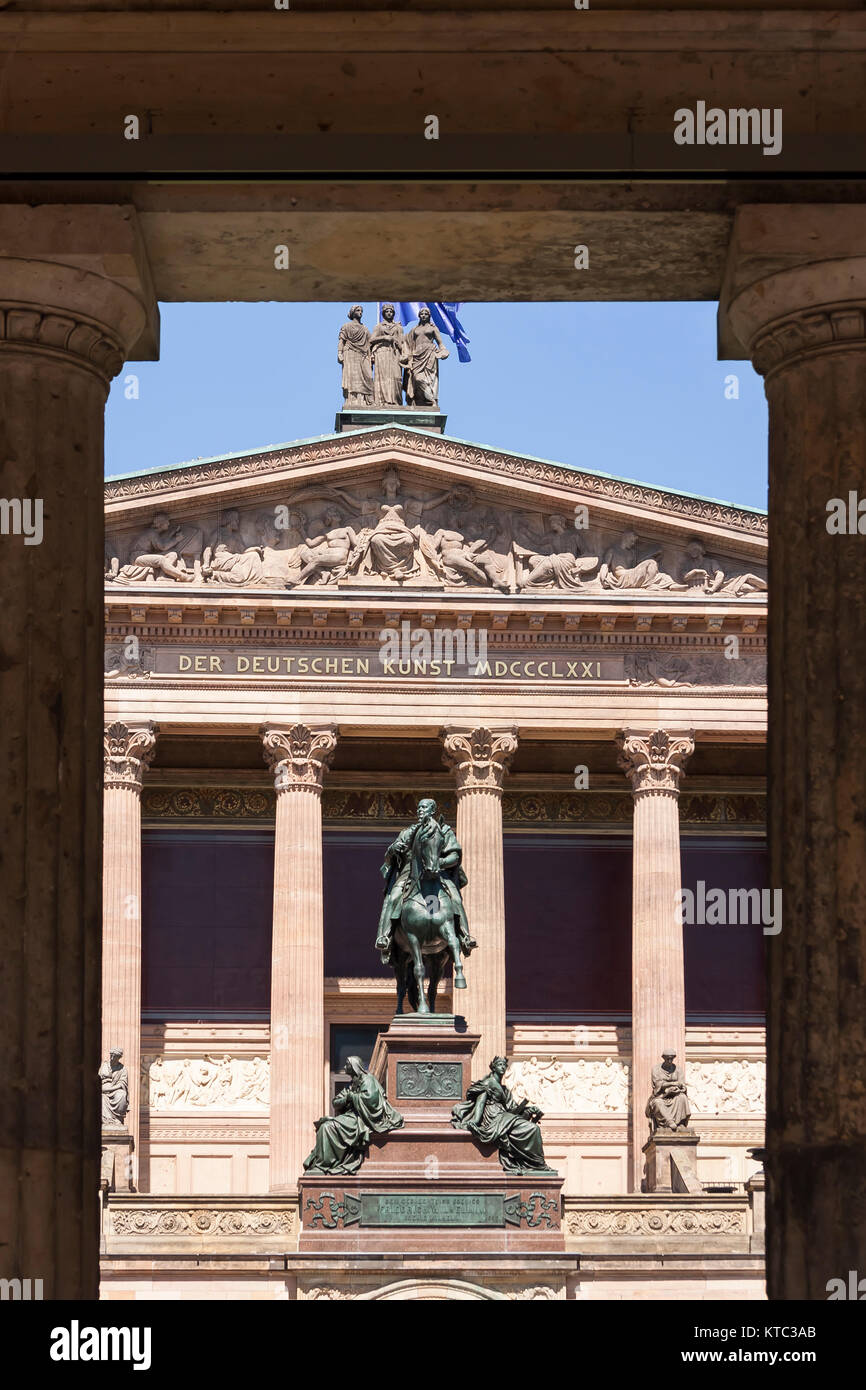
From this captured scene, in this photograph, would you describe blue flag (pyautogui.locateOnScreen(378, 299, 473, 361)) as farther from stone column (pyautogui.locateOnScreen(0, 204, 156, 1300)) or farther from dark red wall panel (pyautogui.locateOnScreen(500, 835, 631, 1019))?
stone column (pyautogui.locateOnScreen(0, 204, 156, 1300))

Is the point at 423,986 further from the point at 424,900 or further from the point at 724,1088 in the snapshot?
the point at 724,1088

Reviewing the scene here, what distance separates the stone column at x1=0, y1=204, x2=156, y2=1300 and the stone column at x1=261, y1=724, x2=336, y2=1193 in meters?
34.7

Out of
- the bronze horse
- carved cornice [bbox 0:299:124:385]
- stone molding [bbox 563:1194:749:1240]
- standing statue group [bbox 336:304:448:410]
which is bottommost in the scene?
stone molding [bbox 563:1194:749:1240]

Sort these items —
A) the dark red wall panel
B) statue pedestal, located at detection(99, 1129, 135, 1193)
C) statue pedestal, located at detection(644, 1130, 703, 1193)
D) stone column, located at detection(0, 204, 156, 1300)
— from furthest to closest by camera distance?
the dark red wall panel
statue pedestal, located at detection(644, 1130, 703, 1193)
statue pedestal, located at detection(99, 1129, 135, 1193)
stone column, located at detection(0, 204, 156, 1300)

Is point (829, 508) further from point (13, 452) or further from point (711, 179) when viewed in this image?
point (13, 452)

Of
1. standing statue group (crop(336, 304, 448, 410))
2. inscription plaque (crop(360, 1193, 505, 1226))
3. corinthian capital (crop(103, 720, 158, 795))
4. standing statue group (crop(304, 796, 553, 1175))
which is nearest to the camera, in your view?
inscription plaque (crop(360, 1193, 505, 1226))

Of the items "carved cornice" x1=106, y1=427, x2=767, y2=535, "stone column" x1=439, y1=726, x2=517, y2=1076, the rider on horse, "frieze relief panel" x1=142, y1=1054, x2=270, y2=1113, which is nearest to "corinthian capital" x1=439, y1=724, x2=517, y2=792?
"stone column" x1=439, y1=726, x2=517, y2=1076

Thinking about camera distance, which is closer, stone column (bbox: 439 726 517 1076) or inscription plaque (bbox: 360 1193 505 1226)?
inscription plaque (bbox: 360 1193 505 1226)

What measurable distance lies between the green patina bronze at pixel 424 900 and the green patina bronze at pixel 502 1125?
5.03 ft

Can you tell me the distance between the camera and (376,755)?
5244 cm

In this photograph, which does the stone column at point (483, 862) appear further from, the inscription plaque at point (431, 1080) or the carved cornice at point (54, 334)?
the carved cornice at point (54, 334)

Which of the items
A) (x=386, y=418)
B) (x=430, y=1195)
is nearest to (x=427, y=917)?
(x=430, y=1195)

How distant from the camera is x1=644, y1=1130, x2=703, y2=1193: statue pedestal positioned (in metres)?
40.8

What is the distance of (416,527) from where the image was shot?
163ft
